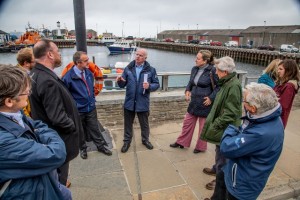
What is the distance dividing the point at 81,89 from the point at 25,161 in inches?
89.0

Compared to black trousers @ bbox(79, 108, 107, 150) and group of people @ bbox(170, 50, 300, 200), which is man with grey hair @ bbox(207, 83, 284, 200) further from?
black trousers @ bbox(79, 108, 107, 150)

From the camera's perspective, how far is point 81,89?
3461 millimetres

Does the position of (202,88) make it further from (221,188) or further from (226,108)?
(221,188)

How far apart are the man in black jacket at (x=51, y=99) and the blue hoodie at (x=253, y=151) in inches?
59.4

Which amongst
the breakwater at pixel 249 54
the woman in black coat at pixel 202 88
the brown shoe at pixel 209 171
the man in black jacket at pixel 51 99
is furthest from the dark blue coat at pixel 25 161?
the breakwater at pixel 249 54

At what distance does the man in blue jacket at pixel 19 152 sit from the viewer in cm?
126

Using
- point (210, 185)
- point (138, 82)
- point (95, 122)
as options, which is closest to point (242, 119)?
point (210, 185)

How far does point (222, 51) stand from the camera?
44.8 metres

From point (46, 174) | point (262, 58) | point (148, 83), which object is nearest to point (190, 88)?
point (148, 83)

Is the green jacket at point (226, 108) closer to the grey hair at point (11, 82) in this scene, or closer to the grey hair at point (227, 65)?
the grey hair at point (227, 65)

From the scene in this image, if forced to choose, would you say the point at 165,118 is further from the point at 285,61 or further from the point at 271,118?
the point at 271,118

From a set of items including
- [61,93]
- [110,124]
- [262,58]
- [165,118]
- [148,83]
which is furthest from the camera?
[262,58]

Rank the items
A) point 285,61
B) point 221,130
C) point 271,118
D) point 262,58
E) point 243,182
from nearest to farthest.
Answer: point 271,118 < point 243,182 < point 221,130 < point 285,61 < point 262,58

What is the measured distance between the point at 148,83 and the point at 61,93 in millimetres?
1780
